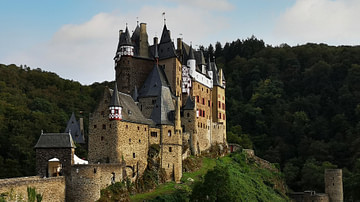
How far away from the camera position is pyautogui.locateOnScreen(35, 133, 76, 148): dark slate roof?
4275 cm

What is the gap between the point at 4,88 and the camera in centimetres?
8488


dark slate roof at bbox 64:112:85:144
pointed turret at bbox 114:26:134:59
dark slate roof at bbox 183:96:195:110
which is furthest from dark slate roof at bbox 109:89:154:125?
dark slate roof at bbox 64:112:85:144

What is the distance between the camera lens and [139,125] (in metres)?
51.6

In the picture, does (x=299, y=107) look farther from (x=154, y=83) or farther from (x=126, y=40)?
(x=126, y=40)

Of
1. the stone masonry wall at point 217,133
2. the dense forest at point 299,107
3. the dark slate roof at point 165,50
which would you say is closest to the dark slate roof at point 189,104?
the dark slate roof at point 165,50

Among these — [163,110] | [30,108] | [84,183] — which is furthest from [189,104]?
[30,108]

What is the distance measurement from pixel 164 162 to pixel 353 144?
150 ft

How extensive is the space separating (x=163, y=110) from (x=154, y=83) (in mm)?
5554

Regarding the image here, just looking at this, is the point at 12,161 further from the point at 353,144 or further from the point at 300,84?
the point at 300,84

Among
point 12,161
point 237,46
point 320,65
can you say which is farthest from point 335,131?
point 12,161

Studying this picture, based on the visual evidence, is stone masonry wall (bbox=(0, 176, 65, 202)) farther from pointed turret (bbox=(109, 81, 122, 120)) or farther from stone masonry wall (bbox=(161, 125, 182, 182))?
stone masonry wall (bbox=(161, 125, 182, 182))

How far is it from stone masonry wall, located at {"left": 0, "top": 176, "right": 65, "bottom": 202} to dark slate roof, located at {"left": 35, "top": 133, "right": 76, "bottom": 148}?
266cm

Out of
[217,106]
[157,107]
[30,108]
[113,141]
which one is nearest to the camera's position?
[113,141]

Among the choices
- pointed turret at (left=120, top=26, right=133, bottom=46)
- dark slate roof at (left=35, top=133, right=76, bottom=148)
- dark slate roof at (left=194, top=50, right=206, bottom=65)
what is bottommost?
dark slate roof at (left=35, top=133, right=76, bottom=148)
